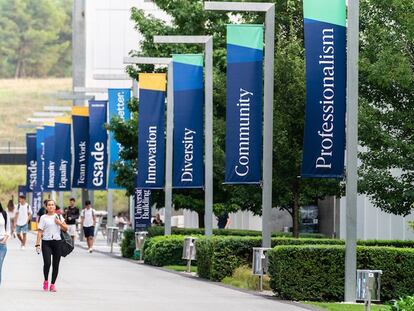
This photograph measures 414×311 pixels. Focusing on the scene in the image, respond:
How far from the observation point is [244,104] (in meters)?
31.8

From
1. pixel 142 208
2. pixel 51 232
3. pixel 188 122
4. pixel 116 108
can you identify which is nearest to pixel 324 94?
pixel 51 232

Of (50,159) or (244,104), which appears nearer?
(244,104)

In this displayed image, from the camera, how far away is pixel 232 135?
3194cm

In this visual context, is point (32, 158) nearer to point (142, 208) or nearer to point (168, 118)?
point (142, 208)

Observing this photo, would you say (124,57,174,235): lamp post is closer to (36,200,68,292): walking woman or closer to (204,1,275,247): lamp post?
(204,1,275,247): lamp post

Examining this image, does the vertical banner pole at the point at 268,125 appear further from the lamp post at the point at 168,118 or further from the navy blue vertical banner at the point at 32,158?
the navy blue vertical banner at the point at 32,158

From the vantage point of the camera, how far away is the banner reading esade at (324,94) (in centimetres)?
2586

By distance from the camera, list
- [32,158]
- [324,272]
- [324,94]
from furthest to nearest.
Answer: [32,158]
[324,272]
[324,94]

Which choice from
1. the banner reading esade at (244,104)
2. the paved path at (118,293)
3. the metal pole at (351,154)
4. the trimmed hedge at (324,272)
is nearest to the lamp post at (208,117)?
the paved path at (118,293)

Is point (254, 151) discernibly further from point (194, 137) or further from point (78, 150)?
point (78, 150)

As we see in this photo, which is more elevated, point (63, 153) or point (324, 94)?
point (63, 153)

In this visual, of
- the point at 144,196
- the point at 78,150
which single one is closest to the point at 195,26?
the point at 144,196

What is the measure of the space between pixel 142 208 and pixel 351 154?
22481 millimetres

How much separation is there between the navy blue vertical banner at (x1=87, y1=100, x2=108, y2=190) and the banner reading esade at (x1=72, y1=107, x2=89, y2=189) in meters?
2.18
